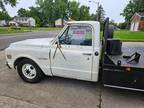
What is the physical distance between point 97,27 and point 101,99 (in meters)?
1.70

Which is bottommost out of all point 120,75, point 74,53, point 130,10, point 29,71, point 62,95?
point 62,95

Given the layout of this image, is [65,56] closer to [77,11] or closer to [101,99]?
[101,99]

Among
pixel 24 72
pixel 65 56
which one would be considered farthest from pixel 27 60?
pixel 65 56

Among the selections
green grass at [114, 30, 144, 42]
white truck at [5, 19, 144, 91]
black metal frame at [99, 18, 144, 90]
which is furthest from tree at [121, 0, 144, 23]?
black metal frame at [99, 18, 144, 90]

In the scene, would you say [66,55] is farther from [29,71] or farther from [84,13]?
[84,13]

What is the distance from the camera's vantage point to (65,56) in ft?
16.4

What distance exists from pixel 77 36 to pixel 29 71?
1.75 metres

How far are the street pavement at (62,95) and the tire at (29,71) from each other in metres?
0.15

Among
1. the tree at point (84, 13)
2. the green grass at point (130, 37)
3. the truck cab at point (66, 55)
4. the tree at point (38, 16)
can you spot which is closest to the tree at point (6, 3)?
the green grass at point (130, 37)

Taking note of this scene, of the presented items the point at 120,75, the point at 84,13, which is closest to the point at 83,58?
the point at 120,75

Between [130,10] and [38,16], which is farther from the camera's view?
[38,16]

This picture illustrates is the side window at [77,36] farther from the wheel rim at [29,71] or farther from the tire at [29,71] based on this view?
the wheel rim at [29,71]

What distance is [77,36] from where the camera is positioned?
16.3ft

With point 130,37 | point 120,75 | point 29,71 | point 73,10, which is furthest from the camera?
point 73,10
